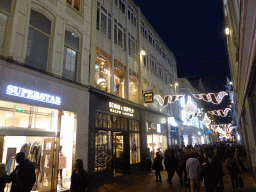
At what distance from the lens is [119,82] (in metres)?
16.5

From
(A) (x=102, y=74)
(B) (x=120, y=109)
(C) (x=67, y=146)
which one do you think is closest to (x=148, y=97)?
(B) (x=120, y=109)

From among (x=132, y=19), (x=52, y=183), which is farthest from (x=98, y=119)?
(x=132, y=19)

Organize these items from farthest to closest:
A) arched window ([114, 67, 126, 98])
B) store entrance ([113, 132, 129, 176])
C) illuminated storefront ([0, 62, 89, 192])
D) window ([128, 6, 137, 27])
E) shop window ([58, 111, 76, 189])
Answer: window ([128, 6, 137, 27]) → arched window ([114, 67, 126, 98]) → store entrance ([113, 132, 129, 176]) → shop window ([58, 111, 76, 189]) → illuminated storefront ([0, 62, 89, 192])

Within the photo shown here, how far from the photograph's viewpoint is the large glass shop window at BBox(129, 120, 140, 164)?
1620 cm

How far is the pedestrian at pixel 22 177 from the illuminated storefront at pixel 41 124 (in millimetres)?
3274

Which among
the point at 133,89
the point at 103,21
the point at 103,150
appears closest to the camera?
the point at 103,150

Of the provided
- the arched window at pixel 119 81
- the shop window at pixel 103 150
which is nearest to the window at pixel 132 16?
the arched window at pixel 119 81

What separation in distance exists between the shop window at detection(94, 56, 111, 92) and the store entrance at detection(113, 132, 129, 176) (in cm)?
441

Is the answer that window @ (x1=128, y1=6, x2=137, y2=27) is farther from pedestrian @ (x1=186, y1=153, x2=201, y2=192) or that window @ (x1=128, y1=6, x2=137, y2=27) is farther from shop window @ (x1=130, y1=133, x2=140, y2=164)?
pedestrian @ (x1=186, y1=153, x2=201, y2=192)

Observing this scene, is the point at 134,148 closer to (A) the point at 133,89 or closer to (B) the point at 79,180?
(A) the point at 133,89

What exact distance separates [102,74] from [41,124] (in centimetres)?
599

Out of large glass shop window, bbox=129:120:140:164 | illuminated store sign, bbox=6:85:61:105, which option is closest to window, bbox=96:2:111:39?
illuminated store sign, bbox=6:85:61:105

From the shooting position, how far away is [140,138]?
17.7 meters

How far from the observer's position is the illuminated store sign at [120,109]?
13.9 metres
